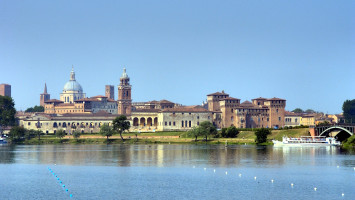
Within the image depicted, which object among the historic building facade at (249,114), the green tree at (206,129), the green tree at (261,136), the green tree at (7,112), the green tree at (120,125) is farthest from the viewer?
the historic building facade at (249,114)

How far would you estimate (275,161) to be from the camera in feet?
248

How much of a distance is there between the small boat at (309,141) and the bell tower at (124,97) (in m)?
80.3

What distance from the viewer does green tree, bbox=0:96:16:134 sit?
161 metres

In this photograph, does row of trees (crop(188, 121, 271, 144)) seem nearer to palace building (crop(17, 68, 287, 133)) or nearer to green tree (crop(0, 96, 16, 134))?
palace building (crop(17, 68, 287, 133))

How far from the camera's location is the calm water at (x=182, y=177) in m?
49.8

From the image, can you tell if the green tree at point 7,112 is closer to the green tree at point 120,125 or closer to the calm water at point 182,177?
the green tree at point 120,125

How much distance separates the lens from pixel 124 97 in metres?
191

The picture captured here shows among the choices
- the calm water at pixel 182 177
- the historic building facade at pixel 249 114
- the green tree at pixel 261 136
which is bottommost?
the calm water at pixel 182 177

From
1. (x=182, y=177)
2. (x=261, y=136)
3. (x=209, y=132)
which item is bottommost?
(x=182, y=177)

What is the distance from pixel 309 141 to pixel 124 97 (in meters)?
86.4

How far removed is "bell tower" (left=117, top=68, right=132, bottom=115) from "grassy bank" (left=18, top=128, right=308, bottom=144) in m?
34.4

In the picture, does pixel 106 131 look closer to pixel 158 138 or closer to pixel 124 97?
pixel 158 138

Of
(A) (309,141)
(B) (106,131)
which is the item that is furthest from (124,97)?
(A) (309,141)

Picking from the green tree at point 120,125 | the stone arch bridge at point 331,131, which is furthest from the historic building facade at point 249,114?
the stone arch bridge at point 331,131
